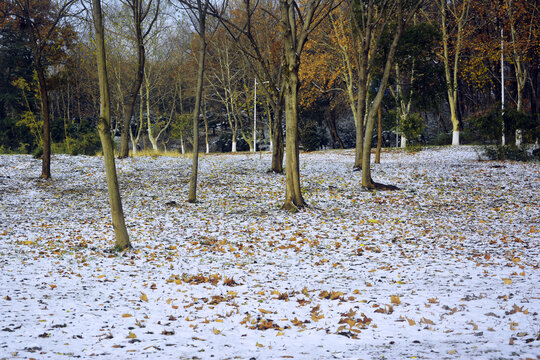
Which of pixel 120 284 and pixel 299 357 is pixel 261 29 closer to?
pixel 120 284

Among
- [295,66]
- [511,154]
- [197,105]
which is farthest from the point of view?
[511,154]

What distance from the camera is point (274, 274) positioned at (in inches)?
265

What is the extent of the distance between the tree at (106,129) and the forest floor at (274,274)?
560 mm

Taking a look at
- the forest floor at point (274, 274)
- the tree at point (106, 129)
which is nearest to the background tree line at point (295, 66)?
the tree at point (106, 129)

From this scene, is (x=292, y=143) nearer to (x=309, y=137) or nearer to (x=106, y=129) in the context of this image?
(x=106, y=129)

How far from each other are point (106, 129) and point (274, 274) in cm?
409

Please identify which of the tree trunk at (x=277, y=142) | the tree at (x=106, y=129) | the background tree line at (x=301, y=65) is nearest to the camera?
the tree at (x=106, y=129)

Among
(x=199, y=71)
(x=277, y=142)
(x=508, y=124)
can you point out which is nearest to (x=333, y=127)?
(x=508, y=124)

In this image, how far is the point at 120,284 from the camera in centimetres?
617

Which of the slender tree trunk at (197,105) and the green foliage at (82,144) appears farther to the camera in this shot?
the green foliage at (82,144)

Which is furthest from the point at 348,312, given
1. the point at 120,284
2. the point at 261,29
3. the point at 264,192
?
the point at 261,29

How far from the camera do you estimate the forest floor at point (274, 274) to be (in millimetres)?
4039

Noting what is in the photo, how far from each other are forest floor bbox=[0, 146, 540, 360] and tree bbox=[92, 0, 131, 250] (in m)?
0.56

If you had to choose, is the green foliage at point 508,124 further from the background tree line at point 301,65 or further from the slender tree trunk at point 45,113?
the slender tree trunk at point 45,113
